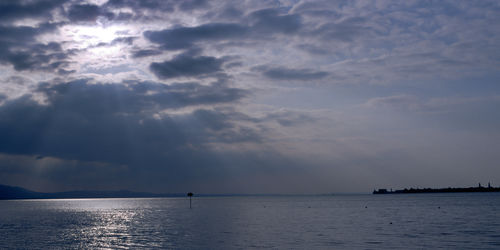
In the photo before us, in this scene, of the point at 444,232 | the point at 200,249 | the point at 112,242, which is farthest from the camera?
the point at 444,232

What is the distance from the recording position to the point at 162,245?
47719 mm

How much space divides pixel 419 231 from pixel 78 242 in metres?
47.5

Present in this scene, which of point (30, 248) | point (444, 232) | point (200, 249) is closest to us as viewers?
point (200, 249)

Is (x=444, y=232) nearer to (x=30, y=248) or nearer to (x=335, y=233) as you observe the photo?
(x=335, y=233)

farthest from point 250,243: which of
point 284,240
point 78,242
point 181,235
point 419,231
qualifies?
point 419,231

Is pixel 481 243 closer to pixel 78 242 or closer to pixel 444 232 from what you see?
pixel 444 232

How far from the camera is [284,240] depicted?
5000 cm

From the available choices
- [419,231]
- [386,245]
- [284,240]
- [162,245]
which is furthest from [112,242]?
[419,231]

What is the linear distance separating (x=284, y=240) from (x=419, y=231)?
73.2 ft

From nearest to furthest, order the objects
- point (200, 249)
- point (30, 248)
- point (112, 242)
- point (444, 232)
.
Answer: point (200, 249) → point (30, 248) → point (112, 242) → point (444, 232)

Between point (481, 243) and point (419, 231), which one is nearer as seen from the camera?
point (481, 243)

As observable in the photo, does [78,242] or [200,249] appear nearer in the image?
[200,249]

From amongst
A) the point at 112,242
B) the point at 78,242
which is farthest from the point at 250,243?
the point at 78,242

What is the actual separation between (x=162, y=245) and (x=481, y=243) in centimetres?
3629
